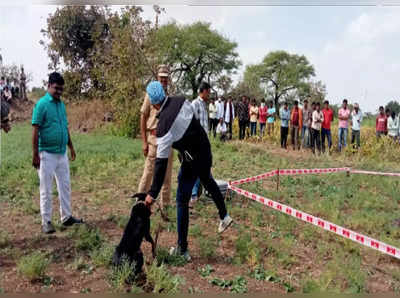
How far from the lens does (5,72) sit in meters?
29.9

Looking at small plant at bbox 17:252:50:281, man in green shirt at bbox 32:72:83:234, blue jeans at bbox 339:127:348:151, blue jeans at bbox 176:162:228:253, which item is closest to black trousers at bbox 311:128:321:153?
blue jeans at bbox 339:127:348:151

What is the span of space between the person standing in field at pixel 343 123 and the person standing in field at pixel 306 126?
931 millimetres

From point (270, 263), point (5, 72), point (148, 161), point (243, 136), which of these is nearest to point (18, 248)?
point (148, 161)

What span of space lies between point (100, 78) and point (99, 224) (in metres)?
16.6

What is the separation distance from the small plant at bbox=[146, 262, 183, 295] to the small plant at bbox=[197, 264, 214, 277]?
1.00ft

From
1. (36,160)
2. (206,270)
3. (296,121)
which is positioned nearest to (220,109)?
(296,121)

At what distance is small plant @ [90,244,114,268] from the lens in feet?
12.1

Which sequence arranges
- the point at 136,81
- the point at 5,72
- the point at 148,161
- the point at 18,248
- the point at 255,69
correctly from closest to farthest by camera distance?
the point at 18,248 < the point at 148,161 < the point at 136,81 < the point at 5,72 < the point at 255,69

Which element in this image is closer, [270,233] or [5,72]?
[270,233]

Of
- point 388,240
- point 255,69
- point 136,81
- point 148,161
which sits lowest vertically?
point 388,240

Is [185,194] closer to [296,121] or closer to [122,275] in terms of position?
[122,275]

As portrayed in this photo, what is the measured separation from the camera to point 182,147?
3.72 m

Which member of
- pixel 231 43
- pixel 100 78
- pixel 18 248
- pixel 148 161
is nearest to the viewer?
pixel 18 248

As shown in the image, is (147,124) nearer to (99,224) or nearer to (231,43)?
(99,224)
